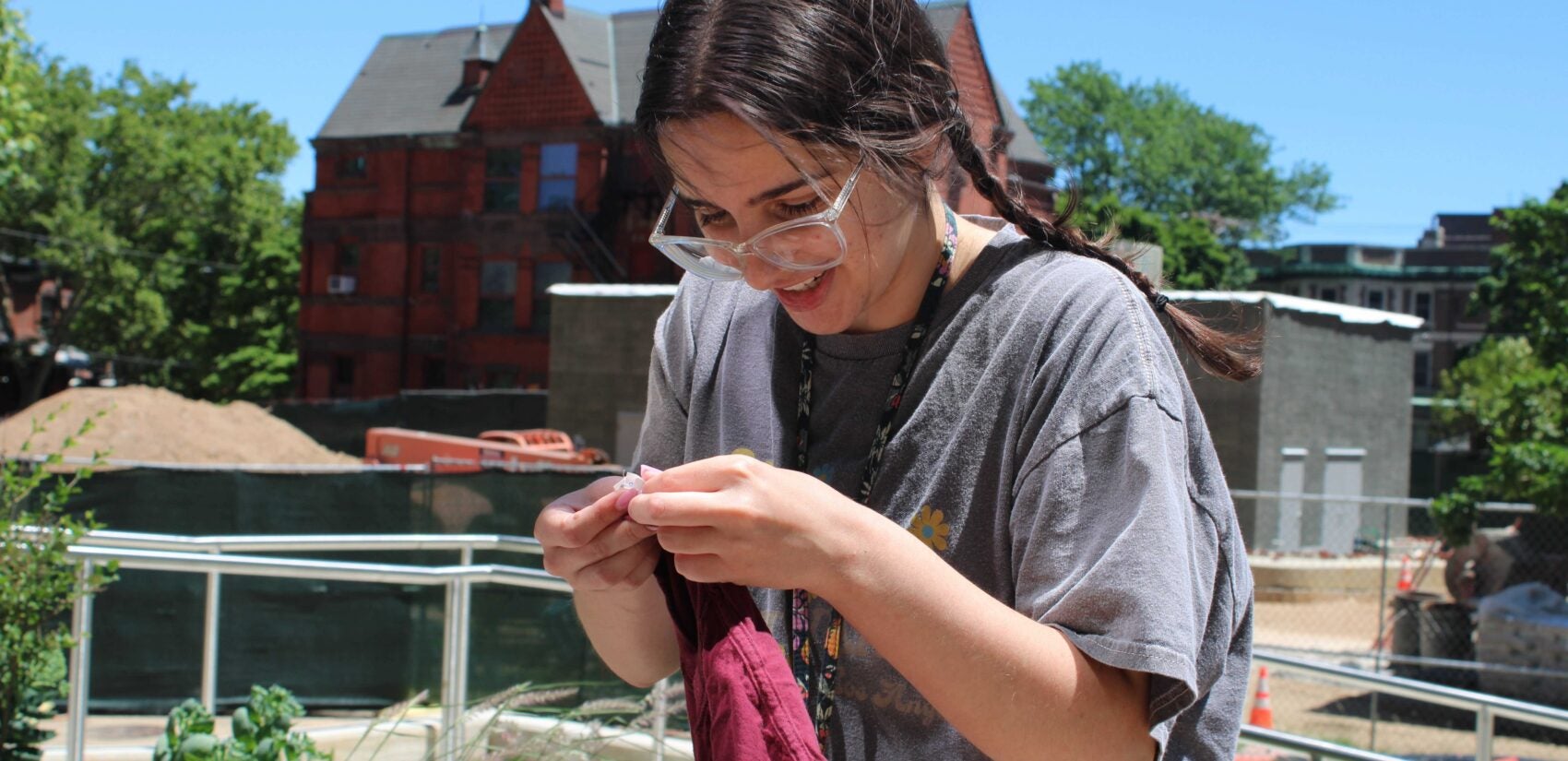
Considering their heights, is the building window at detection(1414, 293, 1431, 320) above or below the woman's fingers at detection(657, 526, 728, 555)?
above

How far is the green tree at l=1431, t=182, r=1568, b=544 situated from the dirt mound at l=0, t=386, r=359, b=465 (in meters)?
19.1

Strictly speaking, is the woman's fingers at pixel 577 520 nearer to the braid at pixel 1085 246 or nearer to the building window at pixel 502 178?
the braid at pixel 1085 246

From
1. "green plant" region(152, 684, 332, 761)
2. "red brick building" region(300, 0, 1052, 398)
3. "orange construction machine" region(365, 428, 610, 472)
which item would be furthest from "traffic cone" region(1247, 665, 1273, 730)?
"red brick building" region(300, 0, 1052, 398)

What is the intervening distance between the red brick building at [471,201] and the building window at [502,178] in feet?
0.14

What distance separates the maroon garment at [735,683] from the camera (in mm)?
1348

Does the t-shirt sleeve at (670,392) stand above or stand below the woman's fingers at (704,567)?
above

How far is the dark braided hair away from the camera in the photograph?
4.64 ft

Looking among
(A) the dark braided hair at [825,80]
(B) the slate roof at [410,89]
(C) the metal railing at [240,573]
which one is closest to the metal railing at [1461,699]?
(C) the metal railing at [240,573]

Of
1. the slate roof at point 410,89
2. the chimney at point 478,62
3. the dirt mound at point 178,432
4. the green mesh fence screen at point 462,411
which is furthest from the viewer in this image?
the chimney at point 478,62

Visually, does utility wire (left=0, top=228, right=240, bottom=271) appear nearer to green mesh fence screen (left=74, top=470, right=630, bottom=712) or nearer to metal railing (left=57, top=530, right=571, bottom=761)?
green mesh fence screen (left=74, top=470, right=630, bottom=712)

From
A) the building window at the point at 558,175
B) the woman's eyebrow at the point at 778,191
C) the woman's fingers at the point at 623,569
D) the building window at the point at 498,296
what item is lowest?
the woman's fingers at the point at 623,569

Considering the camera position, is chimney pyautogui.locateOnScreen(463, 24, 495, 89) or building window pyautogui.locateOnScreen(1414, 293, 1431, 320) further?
building window pyautogui.locateOnScreen(1414, 293, 1431, 320)

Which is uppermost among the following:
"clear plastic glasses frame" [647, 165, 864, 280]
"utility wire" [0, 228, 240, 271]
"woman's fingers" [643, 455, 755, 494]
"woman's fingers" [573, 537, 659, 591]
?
"utility wire" [0, 228, 240, 271]

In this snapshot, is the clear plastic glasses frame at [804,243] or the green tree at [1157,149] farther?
the green tree at [1157,149]
